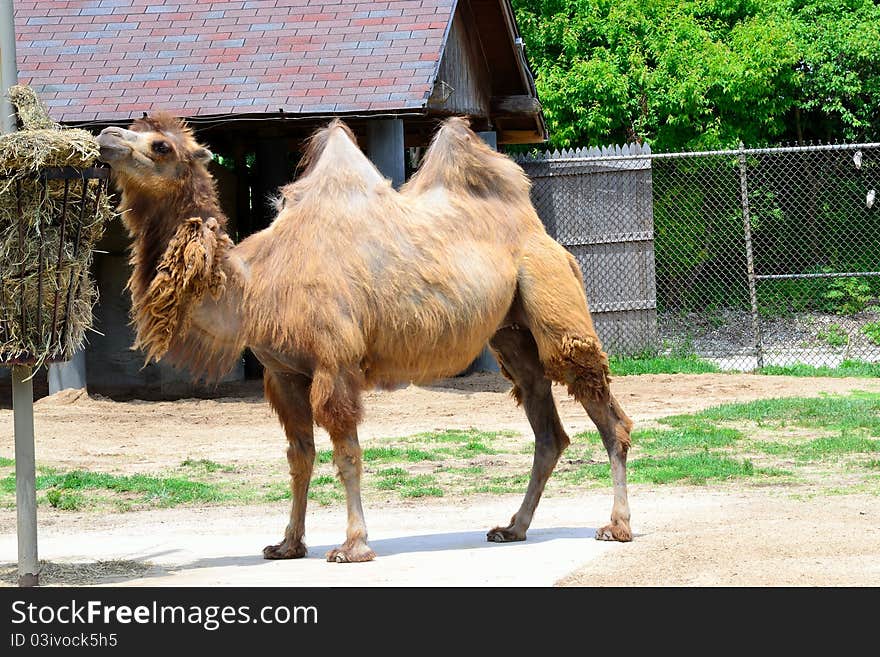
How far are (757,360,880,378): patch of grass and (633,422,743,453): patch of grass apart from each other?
13.5 feet

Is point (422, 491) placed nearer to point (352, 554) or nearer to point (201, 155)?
point (352, 554)

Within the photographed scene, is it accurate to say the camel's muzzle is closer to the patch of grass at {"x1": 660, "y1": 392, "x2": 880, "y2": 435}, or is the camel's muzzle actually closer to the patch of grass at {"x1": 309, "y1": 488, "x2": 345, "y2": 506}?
the patch of grass at {"x1": 309, "y1": 488, "x2": 345, "y2": 506}

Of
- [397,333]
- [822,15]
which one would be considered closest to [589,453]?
[397,333]

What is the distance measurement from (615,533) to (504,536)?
2.07 ft

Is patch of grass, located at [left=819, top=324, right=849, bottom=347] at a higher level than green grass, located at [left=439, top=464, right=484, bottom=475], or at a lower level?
higher

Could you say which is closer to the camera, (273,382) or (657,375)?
(273,382)

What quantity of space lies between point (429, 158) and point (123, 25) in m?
8.54

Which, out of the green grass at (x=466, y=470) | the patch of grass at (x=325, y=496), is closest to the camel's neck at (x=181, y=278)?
the patch of grass at (x=325, y=496)

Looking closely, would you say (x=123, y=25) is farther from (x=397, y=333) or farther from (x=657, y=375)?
(x=397, y=333)

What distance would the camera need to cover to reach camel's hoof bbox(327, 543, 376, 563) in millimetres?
6445

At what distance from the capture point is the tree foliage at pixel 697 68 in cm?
1955

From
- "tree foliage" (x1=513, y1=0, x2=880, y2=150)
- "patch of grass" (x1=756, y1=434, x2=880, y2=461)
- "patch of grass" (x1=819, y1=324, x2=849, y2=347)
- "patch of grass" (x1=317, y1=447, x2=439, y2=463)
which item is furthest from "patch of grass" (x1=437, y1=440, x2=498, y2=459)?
"tree foliage" (x1=513, y1=0, x2=880, y2=150)

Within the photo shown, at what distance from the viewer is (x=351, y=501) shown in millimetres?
6586

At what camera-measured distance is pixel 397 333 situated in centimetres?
679
